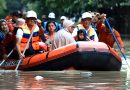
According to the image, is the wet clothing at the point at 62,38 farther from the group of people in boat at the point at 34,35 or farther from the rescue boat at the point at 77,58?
the rescue boat at the point at 77,58

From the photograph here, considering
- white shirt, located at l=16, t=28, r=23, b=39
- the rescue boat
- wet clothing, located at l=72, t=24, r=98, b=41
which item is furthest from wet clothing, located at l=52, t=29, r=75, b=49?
white shirt, located at l=16, t=28, r=23, b=39

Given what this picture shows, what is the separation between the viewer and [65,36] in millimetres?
17547

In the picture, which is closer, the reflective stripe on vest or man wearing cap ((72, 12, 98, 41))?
the reflective stripe on vest

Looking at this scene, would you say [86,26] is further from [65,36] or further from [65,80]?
[65,80]

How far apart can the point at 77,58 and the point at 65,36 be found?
654 millimetres

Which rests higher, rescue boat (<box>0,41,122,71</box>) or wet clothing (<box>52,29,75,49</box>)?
wet clothing (<box>52,29,75,49</box>)

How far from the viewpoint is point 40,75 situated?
16312 millimetres

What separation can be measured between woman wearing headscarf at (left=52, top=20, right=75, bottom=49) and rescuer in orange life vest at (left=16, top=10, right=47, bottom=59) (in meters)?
0.54

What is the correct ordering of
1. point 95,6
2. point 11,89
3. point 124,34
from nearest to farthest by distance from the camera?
1. point 11,89
2. point 95,6
3. point 124,34

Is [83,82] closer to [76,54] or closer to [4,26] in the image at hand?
[76,54]

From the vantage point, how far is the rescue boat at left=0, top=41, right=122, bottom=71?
1722 cm

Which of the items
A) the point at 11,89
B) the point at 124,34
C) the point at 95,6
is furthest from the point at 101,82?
the point at 124,34

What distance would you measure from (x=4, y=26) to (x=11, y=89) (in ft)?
18.9

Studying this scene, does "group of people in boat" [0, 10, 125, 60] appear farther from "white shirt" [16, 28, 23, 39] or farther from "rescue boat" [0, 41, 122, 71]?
"rescue boat" [0, 41, 122, 71]
